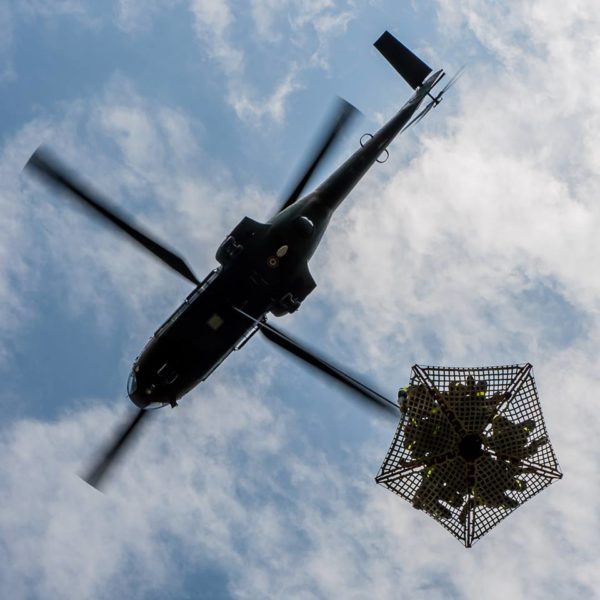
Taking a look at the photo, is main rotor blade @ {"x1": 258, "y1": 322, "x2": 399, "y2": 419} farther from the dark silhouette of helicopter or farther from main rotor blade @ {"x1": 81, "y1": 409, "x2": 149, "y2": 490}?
main rotor blade @ {"x1": 81, "y1": 409, "x2": 149, "y2": 490}

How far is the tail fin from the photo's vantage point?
968 inches

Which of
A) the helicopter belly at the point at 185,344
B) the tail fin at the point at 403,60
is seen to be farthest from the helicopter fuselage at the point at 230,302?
the tail fin at the point at 403,60

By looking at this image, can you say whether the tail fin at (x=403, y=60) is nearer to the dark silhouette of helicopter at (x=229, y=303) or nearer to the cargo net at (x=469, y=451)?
the dark silhouette of helicopter at (x=229, y=303)

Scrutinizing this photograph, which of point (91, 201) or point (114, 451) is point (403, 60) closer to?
point (91, 201)

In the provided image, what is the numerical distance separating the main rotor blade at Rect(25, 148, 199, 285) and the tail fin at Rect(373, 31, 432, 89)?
36.9 feet

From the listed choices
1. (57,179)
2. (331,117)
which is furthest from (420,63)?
(57,179)

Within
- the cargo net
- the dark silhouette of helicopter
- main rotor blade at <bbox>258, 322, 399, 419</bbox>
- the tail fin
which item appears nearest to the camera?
the cargo net

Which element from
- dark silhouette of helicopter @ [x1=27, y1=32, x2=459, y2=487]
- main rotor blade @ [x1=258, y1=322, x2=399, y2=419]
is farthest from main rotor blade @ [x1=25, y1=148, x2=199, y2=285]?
main rotor blade @ [x1=258, y1=322, x2=399, y2=419]

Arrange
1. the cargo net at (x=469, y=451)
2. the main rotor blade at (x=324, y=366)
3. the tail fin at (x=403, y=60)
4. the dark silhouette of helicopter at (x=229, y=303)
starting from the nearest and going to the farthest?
the cargo net at (x=469, y=451) < the main rotor blade at (x=324, y=366) < the dark silhouette of helicopter at (x=229, y=303) < the tail fin at (x=403, y=60)

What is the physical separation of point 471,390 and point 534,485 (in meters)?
2.31

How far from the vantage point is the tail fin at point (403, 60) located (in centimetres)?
2458

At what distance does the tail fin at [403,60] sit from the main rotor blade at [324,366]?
10.9m

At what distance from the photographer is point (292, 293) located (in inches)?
841

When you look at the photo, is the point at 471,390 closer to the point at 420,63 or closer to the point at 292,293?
the point at 292,293
